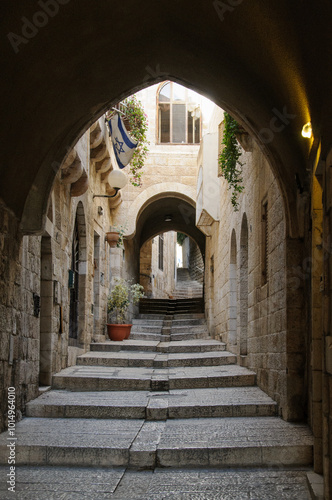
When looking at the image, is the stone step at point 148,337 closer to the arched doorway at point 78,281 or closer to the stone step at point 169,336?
the stone step at point 169,336

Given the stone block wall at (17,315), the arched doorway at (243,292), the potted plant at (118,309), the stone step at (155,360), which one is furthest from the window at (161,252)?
the stone block wall at (17,315)

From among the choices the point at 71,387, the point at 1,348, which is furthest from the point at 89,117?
the point at 71,387

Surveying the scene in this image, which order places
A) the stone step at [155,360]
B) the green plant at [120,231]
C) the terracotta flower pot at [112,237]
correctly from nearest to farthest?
the stone step at [155,360] < the terracotta flower pot at [112,237] < the green plant at [120,231]

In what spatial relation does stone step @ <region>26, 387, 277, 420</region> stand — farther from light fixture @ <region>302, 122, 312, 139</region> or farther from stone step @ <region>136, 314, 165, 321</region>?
stone step @ <region>136, 314, 165, 321</region>

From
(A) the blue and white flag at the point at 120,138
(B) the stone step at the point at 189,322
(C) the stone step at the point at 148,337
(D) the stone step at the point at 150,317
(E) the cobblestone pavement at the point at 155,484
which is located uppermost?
(A) the blue and white flag at the point at 120,138

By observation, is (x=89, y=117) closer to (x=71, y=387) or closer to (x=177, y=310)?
(x=71, y=387)

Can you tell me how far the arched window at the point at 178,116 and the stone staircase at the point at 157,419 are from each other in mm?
7010

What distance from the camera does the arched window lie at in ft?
47.3

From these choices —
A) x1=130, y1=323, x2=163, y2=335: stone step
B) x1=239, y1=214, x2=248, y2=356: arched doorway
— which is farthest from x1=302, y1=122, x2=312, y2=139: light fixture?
x1=130, y1=323, x2=163, y2=335: stone step

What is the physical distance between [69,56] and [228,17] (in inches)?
53.6

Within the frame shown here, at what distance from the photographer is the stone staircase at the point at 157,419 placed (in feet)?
15.4

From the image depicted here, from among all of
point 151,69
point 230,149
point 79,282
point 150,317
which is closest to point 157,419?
point 151,69

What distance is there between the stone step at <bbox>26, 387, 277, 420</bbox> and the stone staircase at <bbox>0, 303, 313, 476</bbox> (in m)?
0.01

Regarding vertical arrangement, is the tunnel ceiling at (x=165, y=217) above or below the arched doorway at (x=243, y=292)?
above
